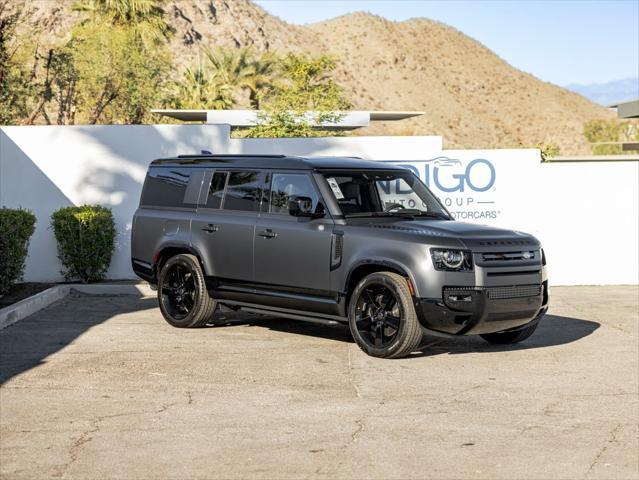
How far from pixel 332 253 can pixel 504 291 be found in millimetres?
1857

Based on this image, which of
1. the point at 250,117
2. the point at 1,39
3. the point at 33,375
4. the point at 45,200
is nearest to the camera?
the point at 33,375

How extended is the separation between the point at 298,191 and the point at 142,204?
278cm

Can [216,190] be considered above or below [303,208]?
above

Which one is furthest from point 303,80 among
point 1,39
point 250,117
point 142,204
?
point 142,204

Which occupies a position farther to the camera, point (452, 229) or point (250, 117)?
point (250, 117)

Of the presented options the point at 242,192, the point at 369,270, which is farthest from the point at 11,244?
the point at 369,270

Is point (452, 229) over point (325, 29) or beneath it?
beneath

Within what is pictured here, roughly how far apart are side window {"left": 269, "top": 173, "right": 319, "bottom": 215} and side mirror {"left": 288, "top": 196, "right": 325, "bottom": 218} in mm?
147

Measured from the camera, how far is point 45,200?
18.2 metres

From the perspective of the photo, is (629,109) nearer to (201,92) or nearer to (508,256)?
(508,256)

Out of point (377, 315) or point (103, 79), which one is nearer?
point (377, 315)

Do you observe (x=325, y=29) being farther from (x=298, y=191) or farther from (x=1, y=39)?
(x=298, y=191)

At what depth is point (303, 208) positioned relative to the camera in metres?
11.6

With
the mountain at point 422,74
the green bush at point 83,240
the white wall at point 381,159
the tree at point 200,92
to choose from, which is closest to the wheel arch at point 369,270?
the white wall at point 381,159
